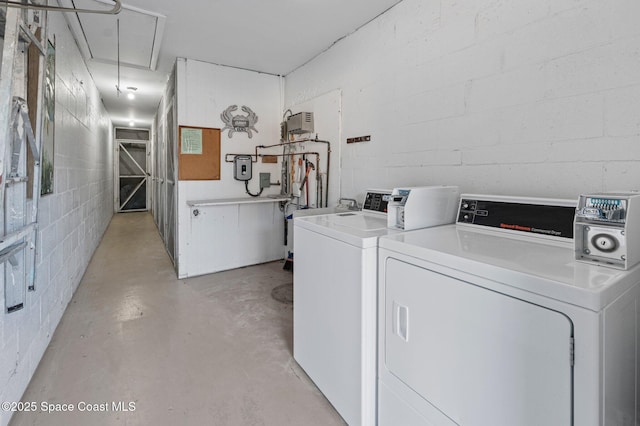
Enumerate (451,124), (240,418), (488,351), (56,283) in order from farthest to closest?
(56,283) → (451,124) → (240,418) → (488,351)

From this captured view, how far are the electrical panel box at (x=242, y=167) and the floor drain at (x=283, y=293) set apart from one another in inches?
60.0

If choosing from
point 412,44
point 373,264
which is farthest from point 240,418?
point 412,44

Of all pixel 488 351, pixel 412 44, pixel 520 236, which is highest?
pixel 412 44

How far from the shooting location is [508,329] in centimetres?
97

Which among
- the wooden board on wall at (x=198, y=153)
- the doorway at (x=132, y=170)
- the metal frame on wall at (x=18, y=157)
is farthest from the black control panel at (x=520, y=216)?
the doorway at (x=132, y=170)

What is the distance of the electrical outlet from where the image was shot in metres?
4.29

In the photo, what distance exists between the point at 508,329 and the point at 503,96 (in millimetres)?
1422

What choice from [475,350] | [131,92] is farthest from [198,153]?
[475,350]

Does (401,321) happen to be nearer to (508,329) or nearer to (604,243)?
(508,329)

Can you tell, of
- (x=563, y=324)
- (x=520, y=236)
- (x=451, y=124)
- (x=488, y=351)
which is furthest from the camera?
(x=451, y=124)

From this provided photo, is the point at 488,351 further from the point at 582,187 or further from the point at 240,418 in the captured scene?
the point at 240,418

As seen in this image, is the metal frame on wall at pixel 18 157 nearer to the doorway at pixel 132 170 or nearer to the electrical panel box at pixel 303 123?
the electrical panel box at pixel 303 123

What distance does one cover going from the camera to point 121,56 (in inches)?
145

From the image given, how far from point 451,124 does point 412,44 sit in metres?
0.74
